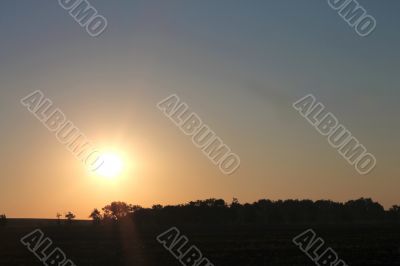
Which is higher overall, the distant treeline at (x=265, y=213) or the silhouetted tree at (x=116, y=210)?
the distant treeline at (x=265, y=213)

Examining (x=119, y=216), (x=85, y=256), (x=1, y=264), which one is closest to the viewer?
(x=1, y=264)

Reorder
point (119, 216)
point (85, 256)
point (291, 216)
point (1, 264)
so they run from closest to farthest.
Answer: point (1, 264)
point (85, 256)
point (291, 216)
point (119, 216)

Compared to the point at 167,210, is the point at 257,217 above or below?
above

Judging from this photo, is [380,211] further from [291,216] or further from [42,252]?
[42,252]

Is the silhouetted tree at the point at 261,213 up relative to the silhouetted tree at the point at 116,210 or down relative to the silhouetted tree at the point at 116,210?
up

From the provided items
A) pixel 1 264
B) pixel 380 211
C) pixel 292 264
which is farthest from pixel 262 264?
pixel 380 211

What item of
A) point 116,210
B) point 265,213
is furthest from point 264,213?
point 116,210

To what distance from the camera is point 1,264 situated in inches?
1389

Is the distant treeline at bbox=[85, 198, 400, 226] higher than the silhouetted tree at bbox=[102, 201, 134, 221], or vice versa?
the distant treeline at bbox=[85, 198, 400, 226]

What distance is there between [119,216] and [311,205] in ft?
179

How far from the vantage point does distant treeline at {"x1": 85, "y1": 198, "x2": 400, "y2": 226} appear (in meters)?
131

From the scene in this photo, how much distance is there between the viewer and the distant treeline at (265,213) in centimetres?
13062

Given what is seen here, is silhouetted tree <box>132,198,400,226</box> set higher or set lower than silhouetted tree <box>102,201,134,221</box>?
higher

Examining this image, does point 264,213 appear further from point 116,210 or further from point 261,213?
point 116,210
